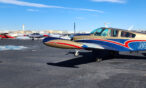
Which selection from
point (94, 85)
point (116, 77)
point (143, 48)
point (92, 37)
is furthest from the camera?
point (92, 37)

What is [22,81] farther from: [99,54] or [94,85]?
[99,54]

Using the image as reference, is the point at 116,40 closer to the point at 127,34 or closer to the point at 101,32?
the point at 127,34

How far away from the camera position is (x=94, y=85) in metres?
6.31

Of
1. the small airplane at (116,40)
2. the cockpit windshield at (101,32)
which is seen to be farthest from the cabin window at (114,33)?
the cockpit windshield at (101,32)

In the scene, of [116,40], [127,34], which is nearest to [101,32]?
[116,40]

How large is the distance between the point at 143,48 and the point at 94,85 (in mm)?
6890

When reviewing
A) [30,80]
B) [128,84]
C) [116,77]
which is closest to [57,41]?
[30,80]

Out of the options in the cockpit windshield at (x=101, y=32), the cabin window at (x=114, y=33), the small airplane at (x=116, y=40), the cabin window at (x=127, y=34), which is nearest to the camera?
the small airplane at (x=116, y=40)

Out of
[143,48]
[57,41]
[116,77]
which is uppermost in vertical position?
[57,41]

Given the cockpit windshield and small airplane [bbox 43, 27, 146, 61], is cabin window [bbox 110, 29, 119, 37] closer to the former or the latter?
small airplane [bbox 43, 27, 146, 61]

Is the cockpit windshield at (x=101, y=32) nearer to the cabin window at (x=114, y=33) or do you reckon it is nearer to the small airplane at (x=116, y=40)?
the small airplane at (x=116, y=40)

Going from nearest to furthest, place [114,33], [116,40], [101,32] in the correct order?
[116,40], [114,33], [101,32]

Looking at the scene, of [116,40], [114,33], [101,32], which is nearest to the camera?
[116,40]

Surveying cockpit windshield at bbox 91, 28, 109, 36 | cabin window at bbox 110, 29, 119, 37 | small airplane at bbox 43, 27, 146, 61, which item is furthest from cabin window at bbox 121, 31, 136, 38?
cockpit windshield at bbox 91, 28, 109, 36
